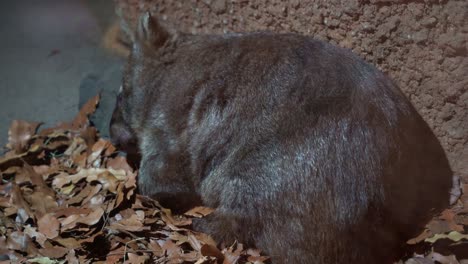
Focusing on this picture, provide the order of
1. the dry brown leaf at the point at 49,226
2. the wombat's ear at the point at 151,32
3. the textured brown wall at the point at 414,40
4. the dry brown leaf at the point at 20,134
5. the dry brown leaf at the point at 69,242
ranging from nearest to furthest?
the textured brown wall at the point at 414,40 < the dry brown leaf at the point at 69,242 < the dry brown leaf at the point at 49,226 < the wombat's ear at the point at 151,32 < the dry brown leaf at the point at 20,134

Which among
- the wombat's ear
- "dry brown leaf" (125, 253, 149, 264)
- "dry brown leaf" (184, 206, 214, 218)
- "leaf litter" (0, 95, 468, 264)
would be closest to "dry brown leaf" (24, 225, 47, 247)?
"leaf litter" (0, 95, 468, 264)

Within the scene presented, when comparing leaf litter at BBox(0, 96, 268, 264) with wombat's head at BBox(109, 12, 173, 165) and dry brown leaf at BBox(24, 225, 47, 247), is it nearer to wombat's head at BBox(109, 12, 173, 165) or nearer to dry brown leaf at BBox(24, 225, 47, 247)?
dry brown leaf at BBox(24, 225, 47, 247)

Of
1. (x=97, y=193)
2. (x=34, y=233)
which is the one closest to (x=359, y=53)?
(x=97, y=193)

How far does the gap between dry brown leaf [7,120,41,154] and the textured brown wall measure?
91.1 inches

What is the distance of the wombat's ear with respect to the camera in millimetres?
4764

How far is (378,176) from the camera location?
3.74 meters

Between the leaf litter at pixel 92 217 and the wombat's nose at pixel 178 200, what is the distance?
6 centimetres

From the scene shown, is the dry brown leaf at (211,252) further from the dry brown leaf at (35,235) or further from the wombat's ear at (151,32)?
the wombat's ear at (151,32)

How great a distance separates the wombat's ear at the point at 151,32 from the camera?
4764 millimetres

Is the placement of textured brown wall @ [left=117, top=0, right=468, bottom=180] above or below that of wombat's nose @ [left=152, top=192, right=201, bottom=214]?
above

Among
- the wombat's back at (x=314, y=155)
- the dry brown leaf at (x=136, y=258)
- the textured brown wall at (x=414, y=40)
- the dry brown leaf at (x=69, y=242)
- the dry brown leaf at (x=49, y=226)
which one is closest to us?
the wombat's back at (x=314, y=155)

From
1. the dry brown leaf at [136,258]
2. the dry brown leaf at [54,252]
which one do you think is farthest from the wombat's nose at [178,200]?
the dry brown leaf at [54,252]

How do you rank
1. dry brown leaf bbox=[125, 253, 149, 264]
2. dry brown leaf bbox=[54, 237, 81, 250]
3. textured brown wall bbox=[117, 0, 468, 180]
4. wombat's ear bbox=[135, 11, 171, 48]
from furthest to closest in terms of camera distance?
wombat's ear bbox=[135, 11, 171, 48]
dry brown leaf bbox=[54, 237, 81, 250]
dry brown leaf bbox=[125, 253, 149, 264]
textured brown wall bbox=[117, 0, 468, 180]

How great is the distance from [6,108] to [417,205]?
3756mm
